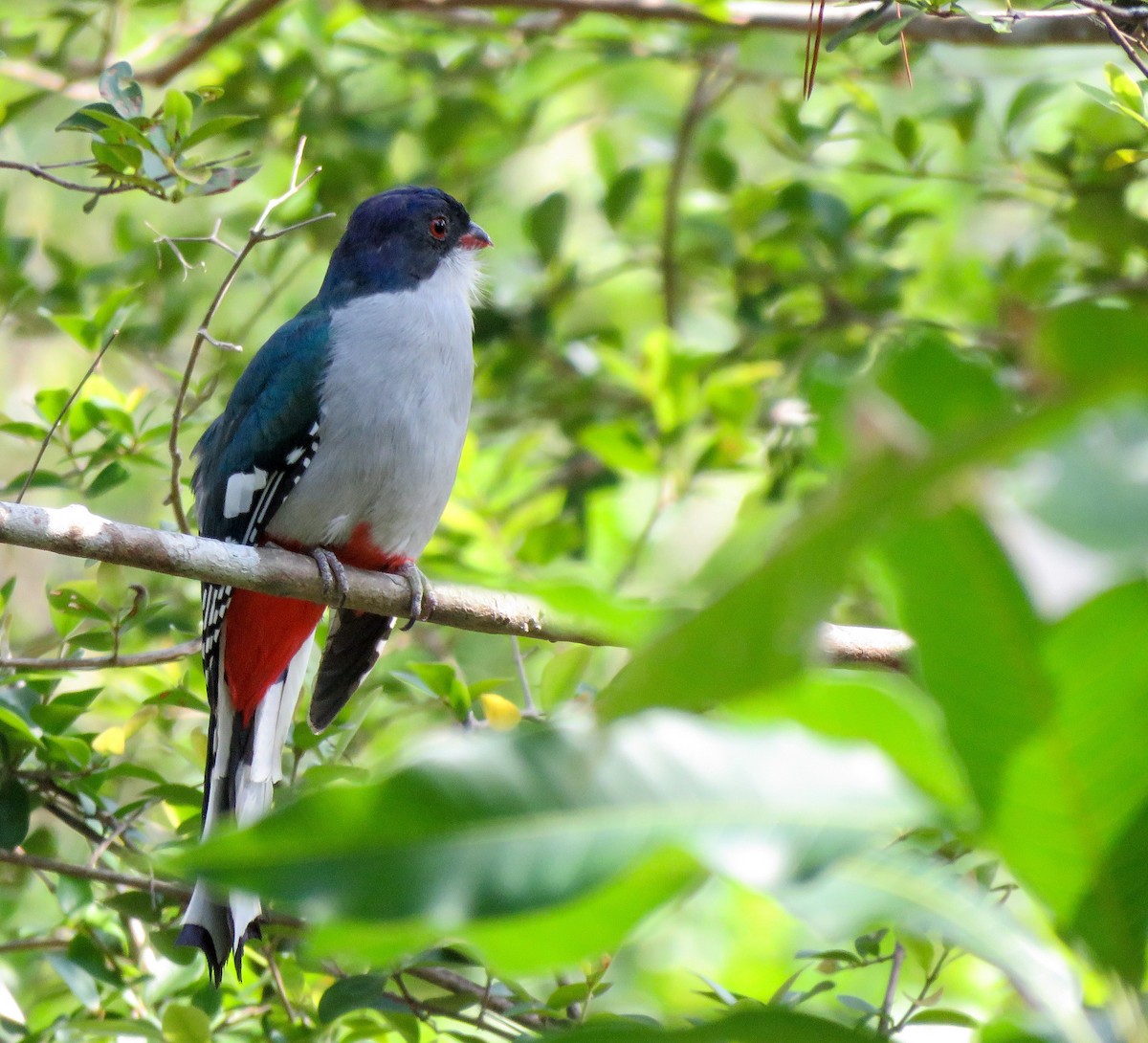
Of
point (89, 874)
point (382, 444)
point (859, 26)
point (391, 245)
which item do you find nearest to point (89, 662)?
point (89, 874)

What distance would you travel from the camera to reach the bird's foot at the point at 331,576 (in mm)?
3160

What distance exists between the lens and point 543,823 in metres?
0.69

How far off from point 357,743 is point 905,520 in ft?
10.4

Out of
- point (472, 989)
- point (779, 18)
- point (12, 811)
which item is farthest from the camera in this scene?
point (779, 18)

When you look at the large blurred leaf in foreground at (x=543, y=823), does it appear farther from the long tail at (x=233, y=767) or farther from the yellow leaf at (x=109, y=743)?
the yellow leaf at (x=109, y=743)

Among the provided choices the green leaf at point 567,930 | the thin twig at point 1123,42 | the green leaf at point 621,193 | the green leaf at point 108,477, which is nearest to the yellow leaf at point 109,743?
the green leaf at point 108,477

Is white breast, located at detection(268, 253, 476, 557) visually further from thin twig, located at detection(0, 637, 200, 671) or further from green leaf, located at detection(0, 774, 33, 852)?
green leaf, located at detection(0, 774, 33, 852)

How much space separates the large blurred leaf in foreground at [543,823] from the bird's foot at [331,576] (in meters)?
2.48

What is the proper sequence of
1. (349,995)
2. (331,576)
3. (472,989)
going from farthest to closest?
(331,576) < (472,989) < (349,995)

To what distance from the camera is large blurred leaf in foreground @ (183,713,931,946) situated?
0.66m

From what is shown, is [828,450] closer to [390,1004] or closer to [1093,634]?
[1093,634]

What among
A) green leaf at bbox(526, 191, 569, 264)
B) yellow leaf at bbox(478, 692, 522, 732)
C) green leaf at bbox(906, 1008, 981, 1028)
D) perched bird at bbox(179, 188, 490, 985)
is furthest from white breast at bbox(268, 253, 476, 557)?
green leaf at bbox(906, 1008, 981, 1028)

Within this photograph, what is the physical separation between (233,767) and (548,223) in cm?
251

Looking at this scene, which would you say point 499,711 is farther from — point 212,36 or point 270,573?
point 212,36
